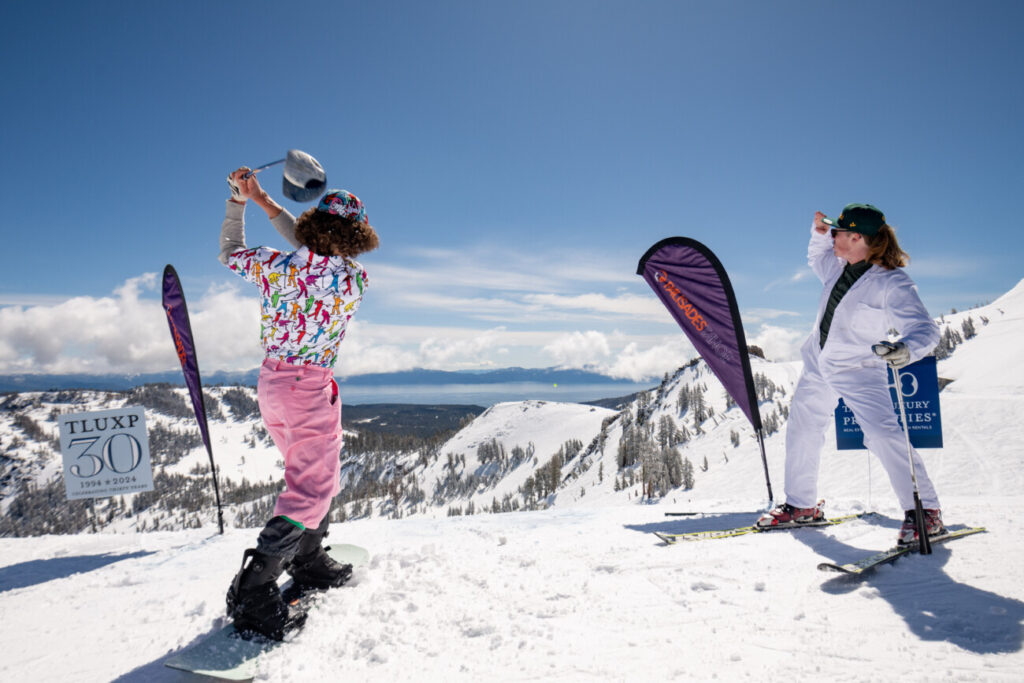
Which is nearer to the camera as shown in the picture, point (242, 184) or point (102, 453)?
point (242, 184)

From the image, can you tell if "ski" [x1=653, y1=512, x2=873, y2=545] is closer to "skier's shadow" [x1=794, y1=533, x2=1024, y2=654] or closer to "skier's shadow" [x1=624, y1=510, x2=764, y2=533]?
"skier's shadow" [x1=624, y1=510, x2=764, y2=533]

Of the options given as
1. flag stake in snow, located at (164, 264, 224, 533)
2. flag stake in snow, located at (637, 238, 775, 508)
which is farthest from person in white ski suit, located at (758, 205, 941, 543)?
flag stake in snow, located at (164, 264, 224, 533)

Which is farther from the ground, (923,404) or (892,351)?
(892,351)

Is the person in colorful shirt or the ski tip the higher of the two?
the person in colorful shirt

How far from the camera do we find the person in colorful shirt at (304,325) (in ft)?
8.61

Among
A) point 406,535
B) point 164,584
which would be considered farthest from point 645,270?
point 164,584

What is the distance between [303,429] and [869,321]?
A: 427 cm

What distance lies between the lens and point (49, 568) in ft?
13.6

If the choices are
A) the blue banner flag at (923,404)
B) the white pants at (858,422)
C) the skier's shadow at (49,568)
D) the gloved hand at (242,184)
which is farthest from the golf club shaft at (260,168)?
the blue banner flag at (923,404)

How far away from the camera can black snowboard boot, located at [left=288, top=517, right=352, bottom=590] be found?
3016 millimetres

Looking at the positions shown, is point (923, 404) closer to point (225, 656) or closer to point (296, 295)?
point (296, 295)

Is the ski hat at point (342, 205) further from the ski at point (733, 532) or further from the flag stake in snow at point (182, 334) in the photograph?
the flag stake in snow at point (182, 334)

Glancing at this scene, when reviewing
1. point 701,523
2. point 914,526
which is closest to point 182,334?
point 701,523

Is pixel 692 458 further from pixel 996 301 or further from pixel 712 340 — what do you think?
pixel 996 301
